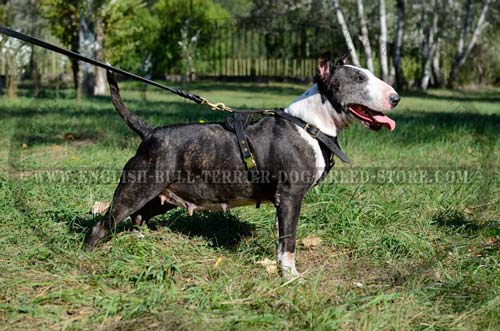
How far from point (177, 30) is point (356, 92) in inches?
1061

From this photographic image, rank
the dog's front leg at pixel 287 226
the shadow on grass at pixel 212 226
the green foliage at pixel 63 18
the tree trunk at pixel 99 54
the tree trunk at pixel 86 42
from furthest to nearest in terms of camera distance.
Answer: the green foliage at pixel 63 18, the tree trunk at pixel 99 54, the tree trunk at pixel 86 42, the shadow on grass at pixel 212 226, the dog's front leg at pixel 287 226

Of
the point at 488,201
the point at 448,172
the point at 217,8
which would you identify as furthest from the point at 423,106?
the point at 217,8

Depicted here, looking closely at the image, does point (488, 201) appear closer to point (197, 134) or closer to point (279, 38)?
point (197, 134)

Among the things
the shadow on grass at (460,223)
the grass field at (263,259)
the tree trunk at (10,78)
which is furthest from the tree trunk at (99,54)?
the shadow on grass at (460,223)

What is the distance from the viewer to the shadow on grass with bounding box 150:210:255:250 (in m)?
4.98

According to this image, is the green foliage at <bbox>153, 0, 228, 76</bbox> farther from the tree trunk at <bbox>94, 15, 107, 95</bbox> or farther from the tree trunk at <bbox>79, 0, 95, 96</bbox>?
the tree trunk at <bbox>79, 0, 95, 96</bbox>

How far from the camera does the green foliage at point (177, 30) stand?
29.9 metres

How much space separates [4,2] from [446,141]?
15.5 metres

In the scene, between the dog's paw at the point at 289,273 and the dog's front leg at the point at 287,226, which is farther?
the dog's front leg at the point at 287,226

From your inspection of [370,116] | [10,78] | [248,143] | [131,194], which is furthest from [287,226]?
[10,78]

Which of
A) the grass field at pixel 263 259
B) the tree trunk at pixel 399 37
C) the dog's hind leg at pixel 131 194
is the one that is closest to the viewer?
the grass field at pixel 263 259

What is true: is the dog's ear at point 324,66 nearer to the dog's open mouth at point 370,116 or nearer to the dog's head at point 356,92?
the dog's head at point 356,92

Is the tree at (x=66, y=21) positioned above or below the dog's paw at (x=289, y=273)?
above

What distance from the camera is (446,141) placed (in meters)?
9.37
